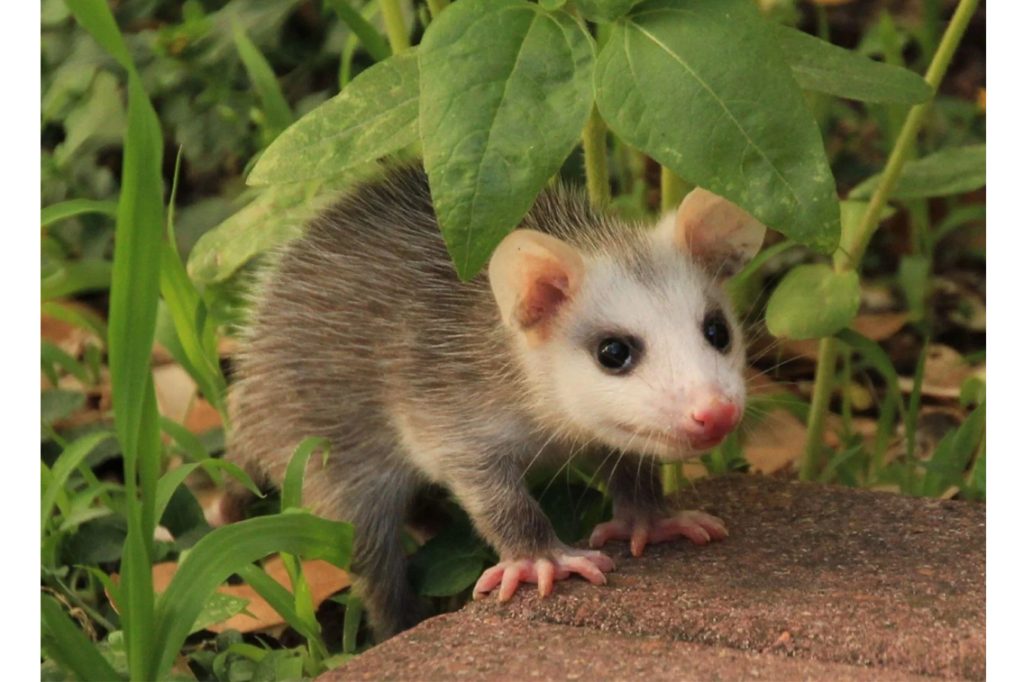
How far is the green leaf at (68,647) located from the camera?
246 centimetres

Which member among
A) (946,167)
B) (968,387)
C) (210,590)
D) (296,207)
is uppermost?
(296,207)

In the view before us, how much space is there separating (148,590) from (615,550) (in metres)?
0.87

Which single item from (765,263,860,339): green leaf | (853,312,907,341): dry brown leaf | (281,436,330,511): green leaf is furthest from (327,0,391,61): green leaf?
(853,312,907,341): dry brown leaf

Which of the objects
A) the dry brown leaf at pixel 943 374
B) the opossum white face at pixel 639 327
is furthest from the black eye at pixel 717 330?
the dry brown leaf at pixel 943 374

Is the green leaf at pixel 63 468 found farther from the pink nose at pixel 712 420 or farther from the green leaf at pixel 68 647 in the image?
the pink nose at pixel 712 420

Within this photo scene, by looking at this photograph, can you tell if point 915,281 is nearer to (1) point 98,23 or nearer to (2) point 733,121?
(2) point 733,121

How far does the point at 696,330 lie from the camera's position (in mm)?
2576

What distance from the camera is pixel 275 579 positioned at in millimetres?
3041

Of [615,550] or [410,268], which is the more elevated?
[410,268]

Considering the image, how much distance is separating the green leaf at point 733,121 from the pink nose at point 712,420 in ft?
1.05

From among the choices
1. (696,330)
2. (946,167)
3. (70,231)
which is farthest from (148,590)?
(70,231)

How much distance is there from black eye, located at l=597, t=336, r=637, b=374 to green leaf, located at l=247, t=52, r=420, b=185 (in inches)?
19.1

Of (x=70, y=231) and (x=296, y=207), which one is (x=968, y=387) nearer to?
(x=296, y=207)

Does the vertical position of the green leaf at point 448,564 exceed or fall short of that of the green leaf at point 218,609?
it falls short
